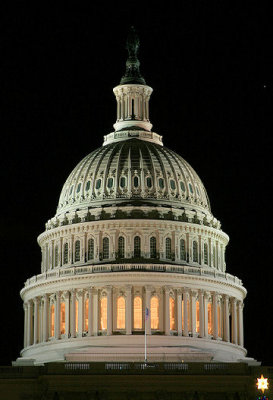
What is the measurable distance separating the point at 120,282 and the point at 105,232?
8183mm

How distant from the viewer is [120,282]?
146 meters

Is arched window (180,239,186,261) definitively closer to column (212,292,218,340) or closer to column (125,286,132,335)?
column (212,292,218,340)

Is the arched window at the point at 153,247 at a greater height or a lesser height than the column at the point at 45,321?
greater

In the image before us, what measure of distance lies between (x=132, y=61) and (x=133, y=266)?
102 feet

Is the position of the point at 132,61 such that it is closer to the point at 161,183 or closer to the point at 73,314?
the point at 161,183

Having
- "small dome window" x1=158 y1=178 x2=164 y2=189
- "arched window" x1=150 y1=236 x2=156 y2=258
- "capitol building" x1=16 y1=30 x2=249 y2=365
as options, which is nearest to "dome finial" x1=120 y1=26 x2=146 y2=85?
"capitol building" x1=16 y1=30 x2=249 y2=365

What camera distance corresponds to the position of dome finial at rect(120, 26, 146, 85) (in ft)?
536

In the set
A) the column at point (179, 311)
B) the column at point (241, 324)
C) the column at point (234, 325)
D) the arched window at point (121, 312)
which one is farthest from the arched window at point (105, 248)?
the column at point (241, 324)

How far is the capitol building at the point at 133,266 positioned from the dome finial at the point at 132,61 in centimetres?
81

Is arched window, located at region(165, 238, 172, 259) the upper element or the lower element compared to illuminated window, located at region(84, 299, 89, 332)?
upper

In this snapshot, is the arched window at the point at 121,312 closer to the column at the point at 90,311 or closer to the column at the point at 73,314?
the column at the point at 90,311

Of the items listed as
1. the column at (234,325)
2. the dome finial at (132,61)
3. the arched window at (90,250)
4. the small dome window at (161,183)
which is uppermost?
the dome finial at (132,61)

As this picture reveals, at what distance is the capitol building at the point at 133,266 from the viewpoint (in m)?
145

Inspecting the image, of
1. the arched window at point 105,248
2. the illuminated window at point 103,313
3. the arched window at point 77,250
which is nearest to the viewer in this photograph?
the illuminated window at point 103,313
